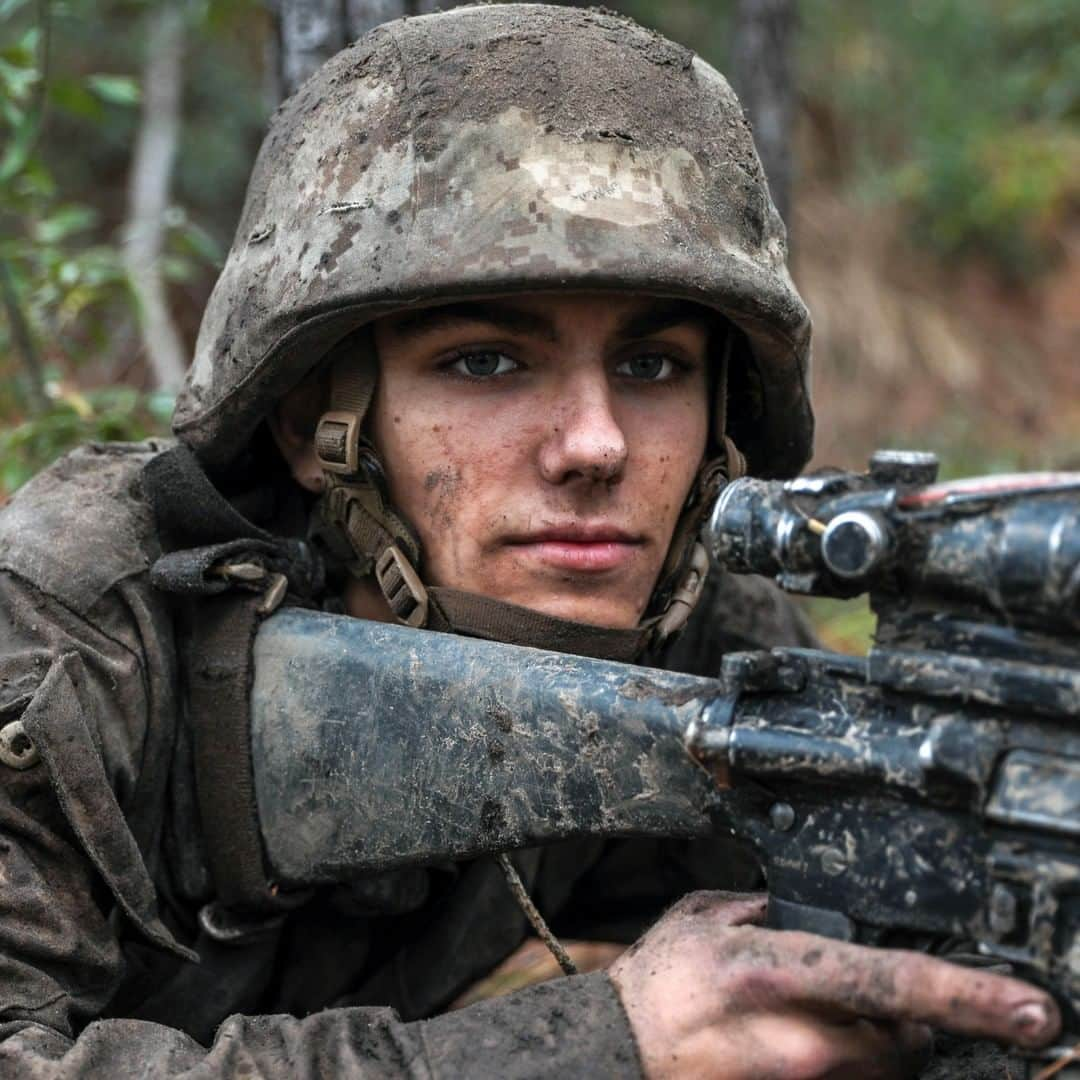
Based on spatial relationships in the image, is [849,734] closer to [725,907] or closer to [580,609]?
[725,907]

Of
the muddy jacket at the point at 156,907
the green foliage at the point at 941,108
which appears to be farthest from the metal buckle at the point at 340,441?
the green foliage at the point at 941,108

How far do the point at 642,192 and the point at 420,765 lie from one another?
3.53 feet

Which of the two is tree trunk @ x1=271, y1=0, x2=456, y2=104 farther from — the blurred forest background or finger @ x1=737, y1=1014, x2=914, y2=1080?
finger @ x1=737, y1=1014, x2=914, y2=1080

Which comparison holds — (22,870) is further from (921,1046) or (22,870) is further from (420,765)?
(921,1046)

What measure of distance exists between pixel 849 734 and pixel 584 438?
861 mm

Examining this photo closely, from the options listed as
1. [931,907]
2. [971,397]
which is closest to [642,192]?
[931,907]

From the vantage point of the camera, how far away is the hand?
176cm

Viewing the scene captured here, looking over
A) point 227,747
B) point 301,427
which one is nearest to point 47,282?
point 301,427

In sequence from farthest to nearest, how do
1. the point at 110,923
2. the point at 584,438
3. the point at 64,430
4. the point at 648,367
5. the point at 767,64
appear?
the point at 767,64
the point at 64,430
the point at 648,367
the point at 584,438
the point at 110,923

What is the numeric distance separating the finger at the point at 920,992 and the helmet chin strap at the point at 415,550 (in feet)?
2.91

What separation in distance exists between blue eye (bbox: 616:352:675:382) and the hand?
1056mm

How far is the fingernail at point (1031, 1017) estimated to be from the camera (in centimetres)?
173

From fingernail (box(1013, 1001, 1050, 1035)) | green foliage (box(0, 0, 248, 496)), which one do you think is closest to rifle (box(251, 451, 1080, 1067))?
fingernail (box(1013, 1001, 1050, 1035))

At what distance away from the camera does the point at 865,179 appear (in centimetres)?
926
